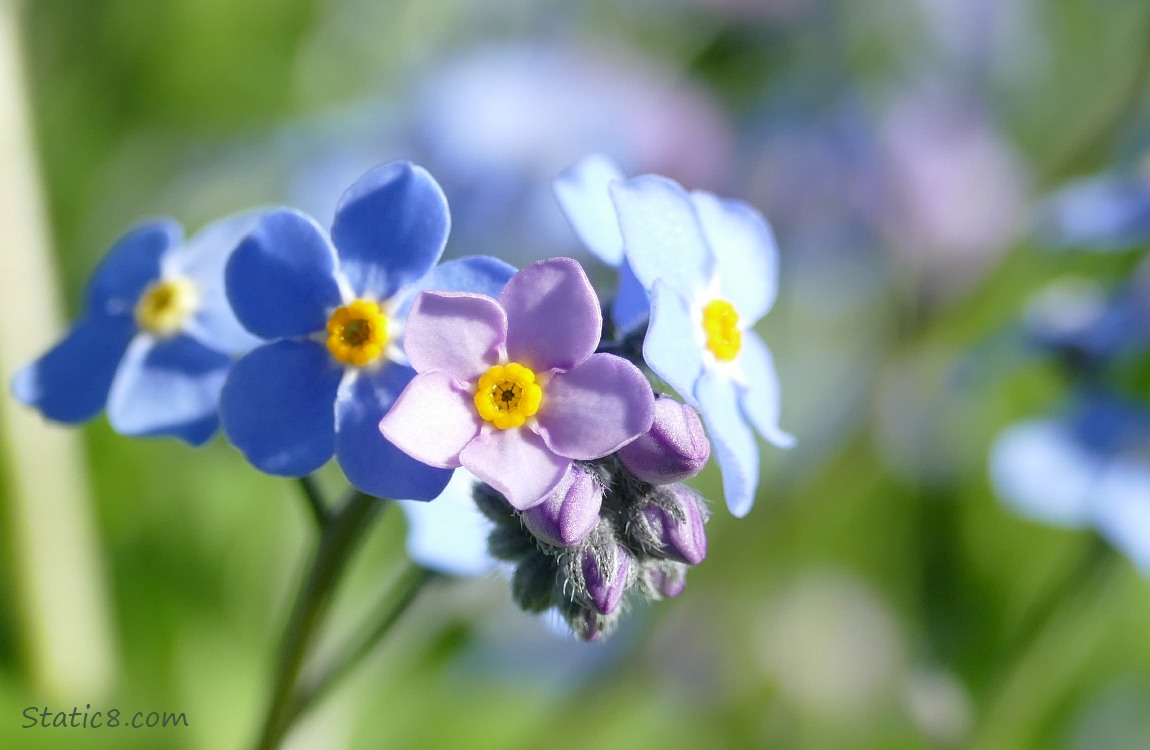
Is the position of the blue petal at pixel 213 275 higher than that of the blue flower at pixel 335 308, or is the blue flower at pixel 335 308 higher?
the blue flower at pixel 335 308

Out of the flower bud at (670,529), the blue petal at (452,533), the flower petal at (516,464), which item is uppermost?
the flower petal at (516,464)

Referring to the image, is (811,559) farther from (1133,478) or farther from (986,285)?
(1133,478)

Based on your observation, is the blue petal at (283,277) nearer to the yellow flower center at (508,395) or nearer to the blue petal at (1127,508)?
the yellow flower center at (508,395)

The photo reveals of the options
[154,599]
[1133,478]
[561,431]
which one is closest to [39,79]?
[154,599]

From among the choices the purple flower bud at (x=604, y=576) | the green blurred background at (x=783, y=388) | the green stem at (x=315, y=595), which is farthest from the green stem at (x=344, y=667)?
the green blurred background at (x=783, y=388)

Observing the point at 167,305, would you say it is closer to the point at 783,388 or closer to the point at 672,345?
the point at 672,345

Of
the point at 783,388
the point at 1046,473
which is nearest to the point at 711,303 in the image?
the point at 1046,473
